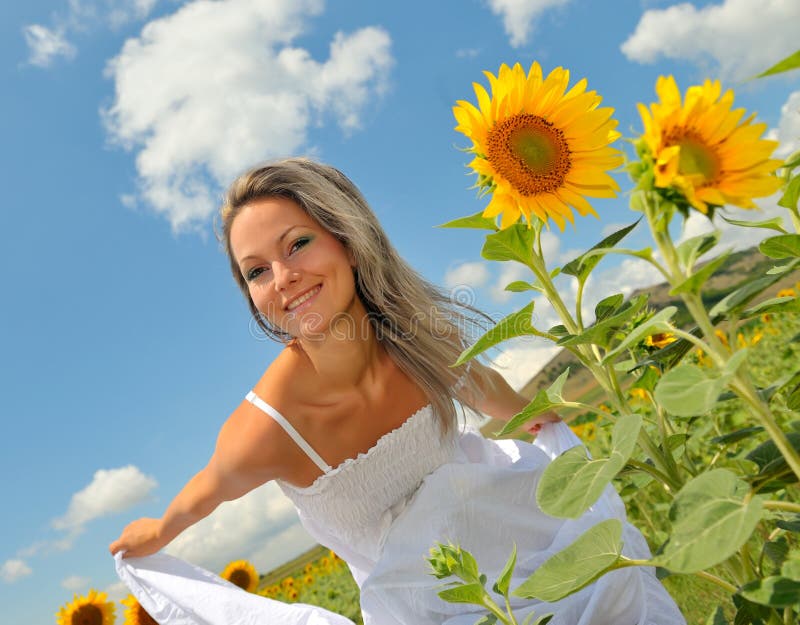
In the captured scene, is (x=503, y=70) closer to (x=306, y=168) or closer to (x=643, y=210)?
(x=643, y=210)

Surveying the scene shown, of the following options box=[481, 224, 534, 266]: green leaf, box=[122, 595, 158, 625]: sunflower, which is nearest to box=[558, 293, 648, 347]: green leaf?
box=[481, 224, 534, 266]: green leaf

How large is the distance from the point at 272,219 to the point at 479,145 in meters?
1.85

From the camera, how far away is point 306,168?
10.9ft

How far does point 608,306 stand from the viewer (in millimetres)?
1452

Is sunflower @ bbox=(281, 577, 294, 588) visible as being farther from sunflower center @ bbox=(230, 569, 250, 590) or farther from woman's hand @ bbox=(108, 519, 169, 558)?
woman's hand @ bbox=(108, 519, 169, 558)

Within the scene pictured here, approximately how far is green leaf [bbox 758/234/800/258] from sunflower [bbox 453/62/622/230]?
26 centimetres

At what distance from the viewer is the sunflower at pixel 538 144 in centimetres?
130

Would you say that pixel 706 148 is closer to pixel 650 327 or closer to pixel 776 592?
pixel 650 327

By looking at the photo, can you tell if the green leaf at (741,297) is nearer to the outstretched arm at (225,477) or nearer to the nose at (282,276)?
the nose at (282,276)

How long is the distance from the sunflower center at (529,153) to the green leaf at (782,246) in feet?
1.18

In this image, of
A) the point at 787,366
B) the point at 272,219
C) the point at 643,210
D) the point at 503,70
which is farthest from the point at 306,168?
the point at 787,366

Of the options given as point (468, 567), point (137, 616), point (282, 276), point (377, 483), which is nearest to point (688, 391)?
point (468, 567)

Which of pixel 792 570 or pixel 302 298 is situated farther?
pixel 302 298

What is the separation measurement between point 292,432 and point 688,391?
2.24m
